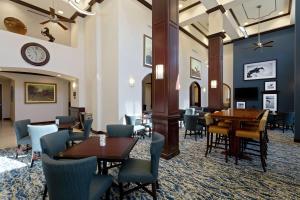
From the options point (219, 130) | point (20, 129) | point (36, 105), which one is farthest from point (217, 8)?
point (36, 105)

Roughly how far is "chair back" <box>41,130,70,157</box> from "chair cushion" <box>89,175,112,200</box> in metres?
0.77

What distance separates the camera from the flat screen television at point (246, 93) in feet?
30.4

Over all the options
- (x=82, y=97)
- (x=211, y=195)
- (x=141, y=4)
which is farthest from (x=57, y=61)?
(x=211, y=195)

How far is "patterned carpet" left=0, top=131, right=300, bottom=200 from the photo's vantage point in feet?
7.90

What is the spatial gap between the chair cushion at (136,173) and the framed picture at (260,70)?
30.6ft

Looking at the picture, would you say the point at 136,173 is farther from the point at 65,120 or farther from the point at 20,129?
the point at 65,120

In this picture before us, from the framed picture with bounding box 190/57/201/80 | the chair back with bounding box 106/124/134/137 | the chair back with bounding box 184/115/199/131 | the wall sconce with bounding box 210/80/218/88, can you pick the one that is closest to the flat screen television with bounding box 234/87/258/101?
the framed picture with bounding box 190/57/201/80

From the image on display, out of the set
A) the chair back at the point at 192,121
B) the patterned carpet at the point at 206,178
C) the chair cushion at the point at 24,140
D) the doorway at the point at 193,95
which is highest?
the doorway at the point at 193,95

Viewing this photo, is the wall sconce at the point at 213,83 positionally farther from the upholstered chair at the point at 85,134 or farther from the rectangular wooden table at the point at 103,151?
the rectangular wooden table at the point at 103,151

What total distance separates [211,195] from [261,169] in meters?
1.51

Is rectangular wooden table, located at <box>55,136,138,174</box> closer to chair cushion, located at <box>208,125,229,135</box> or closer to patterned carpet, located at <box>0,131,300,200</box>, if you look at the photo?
patterned carpet, located at <box>0,131,300,200</box>

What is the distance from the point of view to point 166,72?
380 centimetres

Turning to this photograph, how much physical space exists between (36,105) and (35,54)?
3.93 metres

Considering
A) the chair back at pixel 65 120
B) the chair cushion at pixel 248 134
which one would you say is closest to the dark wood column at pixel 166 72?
the chair cushion at pixel 248 134
